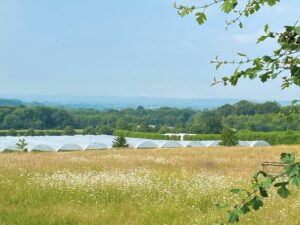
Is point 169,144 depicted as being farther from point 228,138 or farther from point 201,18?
point 201,18

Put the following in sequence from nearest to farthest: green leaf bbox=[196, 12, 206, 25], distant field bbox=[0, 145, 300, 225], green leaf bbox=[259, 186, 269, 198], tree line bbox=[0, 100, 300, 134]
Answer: green leaf bbox=[259, 186, 269, 198] → green leaf bbox=[196, 12, 206, 25] → distant field bbox=[0, 145, 300, 225] → tree line bbox=[0, 100, 300, 134]

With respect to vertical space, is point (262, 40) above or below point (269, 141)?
above

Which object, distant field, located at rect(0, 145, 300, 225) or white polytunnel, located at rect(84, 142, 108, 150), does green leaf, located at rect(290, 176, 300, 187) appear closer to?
distant field, located at rect(0, 145, 300, 225)

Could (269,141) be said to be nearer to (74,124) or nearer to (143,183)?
(143,183)

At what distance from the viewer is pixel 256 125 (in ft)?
261

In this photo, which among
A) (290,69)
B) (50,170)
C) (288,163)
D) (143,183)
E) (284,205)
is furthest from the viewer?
(50,170)

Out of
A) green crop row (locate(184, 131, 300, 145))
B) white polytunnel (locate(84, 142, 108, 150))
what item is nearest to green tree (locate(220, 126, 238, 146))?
green crop row (locate(184, 131, 300, 145))

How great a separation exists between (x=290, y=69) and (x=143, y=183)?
10303 mm

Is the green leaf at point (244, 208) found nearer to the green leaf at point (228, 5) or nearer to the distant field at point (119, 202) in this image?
the green leaf at point (228, 5)

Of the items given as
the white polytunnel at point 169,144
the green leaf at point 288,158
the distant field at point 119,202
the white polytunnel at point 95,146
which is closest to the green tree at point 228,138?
the white polytunnel at point 169,144

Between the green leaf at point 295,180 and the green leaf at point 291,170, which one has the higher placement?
the green leaf at point 291,170

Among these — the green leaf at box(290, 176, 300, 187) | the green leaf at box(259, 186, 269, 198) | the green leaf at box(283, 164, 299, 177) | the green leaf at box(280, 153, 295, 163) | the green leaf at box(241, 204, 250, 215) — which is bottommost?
the green leaf at box(241, 204, 250, 215)

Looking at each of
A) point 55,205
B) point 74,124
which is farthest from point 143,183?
point 74,124

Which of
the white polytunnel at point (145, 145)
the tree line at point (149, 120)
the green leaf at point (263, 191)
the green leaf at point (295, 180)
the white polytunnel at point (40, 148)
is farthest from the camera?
the tree line at point (149, 120)
